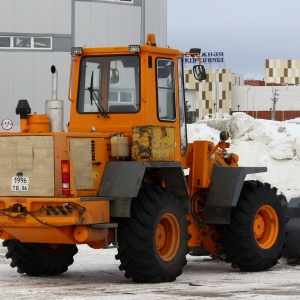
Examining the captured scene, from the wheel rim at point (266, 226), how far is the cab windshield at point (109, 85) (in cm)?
261

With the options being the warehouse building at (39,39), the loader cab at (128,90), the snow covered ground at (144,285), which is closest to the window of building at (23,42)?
the warehouse building at (39,39)

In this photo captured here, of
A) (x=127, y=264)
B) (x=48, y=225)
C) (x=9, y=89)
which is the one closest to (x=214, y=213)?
(x=127, y=264)

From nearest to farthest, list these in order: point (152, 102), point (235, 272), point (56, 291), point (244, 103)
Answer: point (56, 291) → point (152, 102) → point (235, 272) → point (244, 103)

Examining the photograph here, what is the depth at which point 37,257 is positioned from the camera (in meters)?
14.3

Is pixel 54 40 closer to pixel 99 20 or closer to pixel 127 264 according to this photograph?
pixel 99 20

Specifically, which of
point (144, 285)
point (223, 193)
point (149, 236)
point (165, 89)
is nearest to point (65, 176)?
point (149, 236)

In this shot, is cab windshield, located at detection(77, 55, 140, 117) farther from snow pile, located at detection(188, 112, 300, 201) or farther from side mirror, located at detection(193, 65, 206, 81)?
snow pile, located at detection(188, 112, 300, 201)

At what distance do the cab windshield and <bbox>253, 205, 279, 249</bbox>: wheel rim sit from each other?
103 inches

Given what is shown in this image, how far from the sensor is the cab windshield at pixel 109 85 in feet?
46.6

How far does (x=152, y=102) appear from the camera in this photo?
46.4 ft

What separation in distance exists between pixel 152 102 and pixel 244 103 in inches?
4762

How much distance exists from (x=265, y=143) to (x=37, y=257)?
91.9 feet

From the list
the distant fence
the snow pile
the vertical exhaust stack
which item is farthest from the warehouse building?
the distant fence

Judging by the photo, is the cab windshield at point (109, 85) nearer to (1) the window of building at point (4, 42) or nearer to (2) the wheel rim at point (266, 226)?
(2) the wheel rim at point (266, 226)
